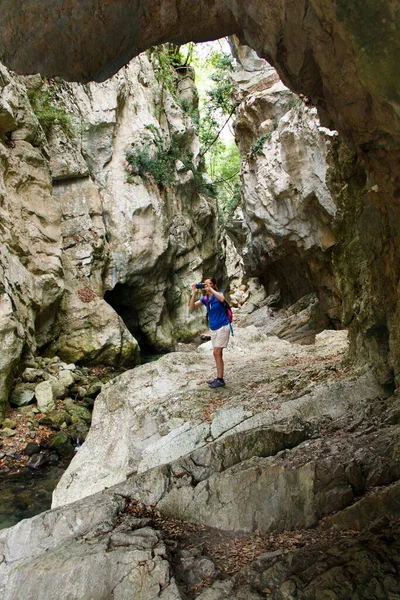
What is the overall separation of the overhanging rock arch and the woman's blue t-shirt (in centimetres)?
256

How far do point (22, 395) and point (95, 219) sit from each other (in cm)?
854

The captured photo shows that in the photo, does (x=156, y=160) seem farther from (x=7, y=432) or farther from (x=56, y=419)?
(x=7, y=432)

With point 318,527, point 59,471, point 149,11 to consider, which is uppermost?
point 149,11

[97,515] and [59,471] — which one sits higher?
[97,515]

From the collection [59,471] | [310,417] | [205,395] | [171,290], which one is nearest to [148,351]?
[171,290]

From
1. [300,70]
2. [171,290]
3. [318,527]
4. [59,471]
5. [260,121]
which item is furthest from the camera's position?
[171,290]

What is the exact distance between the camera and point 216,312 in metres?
6.98

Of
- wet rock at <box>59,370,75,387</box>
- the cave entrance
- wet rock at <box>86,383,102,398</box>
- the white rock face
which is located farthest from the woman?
the cave entrance

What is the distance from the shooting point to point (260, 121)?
20094mm

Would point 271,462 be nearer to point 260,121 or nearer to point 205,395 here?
point 205,395

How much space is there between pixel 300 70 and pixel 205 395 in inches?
201

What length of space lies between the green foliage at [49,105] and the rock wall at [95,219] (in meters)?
0.04

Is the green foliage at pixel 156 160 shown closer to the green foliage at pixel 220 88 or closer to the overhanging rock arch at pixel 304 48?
the green foliage at pixel 220 88

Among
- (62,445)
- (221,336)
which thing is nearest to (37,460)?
(62,445)
